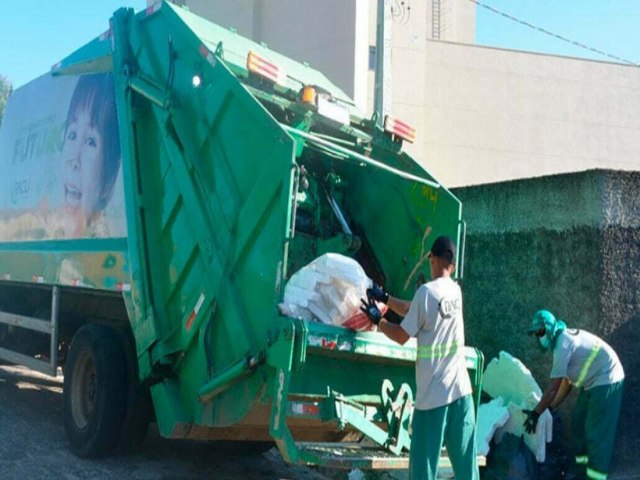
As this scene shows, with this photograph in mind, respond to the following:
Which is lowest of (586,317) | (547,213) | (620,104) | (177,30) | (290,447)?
(290,447)

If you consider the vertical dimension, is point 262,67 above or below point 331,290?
above

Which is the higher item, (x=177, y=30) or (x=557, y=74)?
(x=557, y=74)

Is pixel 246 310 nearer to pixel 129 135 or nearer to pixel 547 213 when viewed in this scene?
pixel 129 135

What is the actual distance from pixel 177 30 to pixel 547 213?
3419mm

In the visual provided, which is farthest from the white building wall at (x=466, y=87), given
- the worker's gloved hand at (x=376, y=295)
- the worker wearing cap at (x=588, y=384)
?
the worker's gloved hand at (x=376, y=295)

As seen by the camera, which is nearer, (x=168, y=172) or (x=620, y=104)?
(x=168, y=172)

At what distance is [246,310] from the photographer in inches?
161

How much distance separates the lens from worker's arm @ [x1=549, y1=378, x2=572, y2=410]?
5422 millimetres

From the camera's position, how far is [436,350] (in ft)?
12.7

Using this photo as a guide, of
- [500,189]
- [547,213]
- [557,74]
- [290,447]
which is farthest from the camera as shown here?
[557,74]

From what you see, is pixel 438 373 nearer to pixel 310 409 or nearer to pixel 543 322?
pixel 310 409

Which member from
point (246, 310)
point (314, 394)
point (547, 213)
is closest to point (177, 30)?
point (246, 310)

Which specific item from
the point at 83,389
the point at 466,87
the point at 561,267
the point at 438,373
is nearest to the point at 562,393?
the point at 561,267

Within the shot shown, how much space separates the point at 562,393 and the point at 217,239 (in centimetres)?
283
